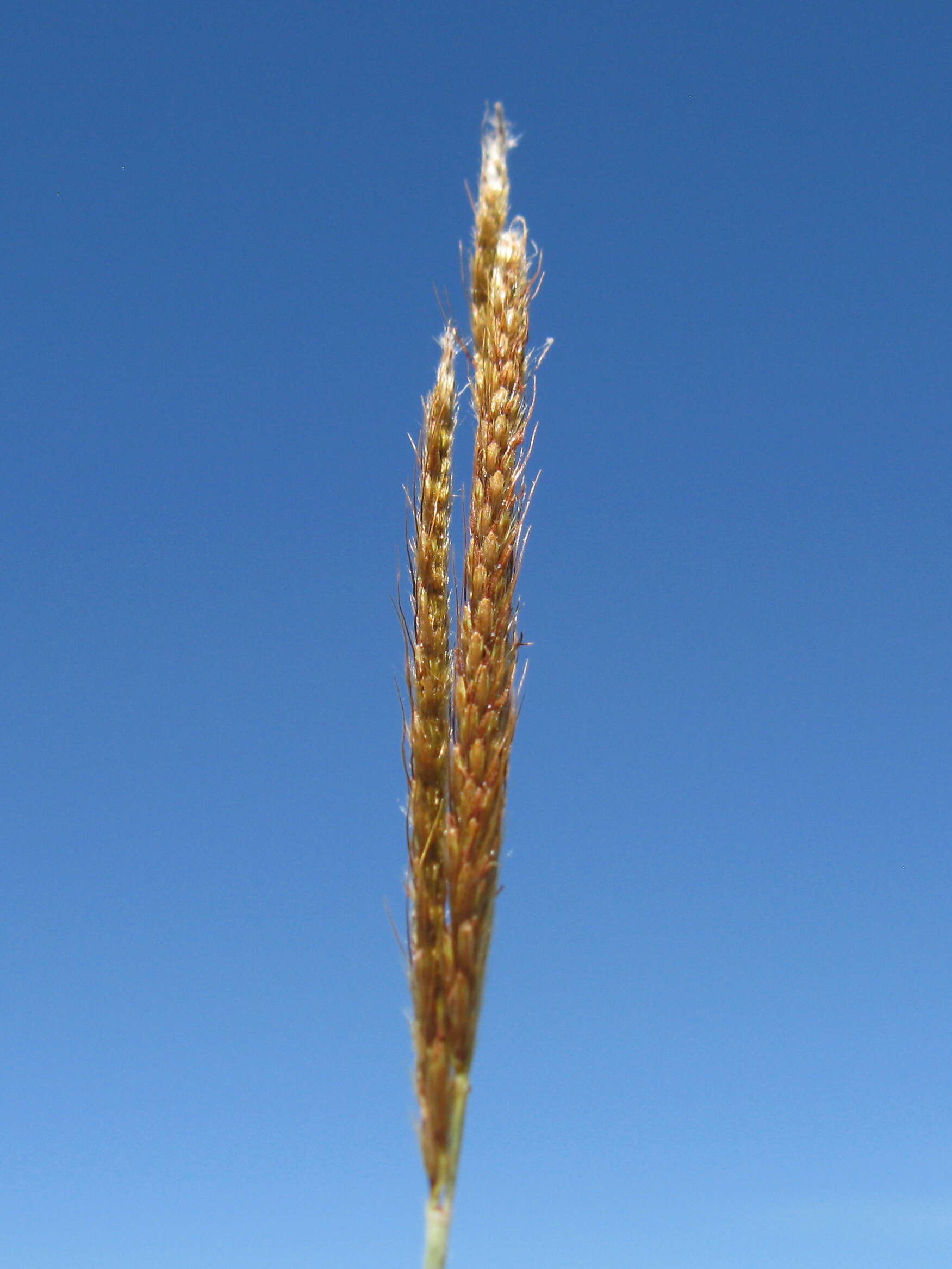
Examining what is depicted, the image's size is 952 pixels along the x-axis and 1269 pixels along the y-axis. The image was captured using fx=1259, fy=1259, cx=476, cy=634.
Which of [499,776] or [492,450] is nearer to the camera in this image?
[499,776]

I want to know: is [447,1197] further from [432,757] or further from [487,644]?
[487,644]

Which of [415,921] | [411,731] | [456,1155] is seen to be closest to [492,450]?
[411,731]

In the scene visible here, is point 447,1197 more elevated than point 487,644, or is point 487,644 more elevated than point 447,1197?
point 487,644

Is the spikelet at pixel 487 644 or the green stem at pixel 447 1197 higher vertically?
the spikelet at pixel 487 644

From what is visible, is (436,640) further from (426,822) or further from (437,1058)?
(437,1058)

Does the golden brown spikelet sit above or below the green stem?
above

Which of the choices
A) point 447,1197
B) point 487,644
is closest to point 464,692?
point 487,644

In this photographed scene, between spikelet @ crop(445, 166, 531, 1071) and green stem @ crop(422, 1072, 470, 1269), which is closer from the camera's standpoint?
green stem @ crop(422, 1072, 470, 1269)
